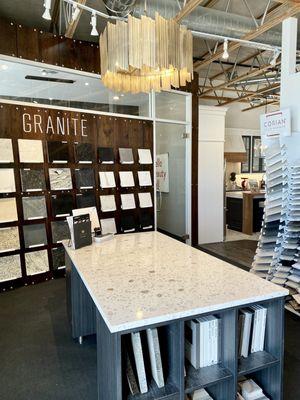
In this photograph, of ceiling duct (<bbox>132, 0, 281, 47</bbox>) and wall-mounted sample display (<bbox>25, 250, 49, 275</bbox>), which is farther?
wall-mounted sample display (<bbox>25, 250, 49, 275</bbox>)

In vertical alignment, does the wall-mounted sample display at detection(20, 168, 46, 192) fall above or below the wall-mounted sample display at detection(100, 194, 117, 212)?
above

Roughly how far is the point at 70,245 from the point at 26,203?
5.39 ft

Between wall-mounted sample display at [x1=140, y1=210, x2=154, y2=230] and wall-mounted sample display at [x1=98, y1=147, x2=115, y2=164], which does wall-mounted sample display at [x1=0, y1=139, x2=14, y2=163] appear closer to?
wall-mounted sample display at [x1=98, y1=147, x2=115, y2=164]

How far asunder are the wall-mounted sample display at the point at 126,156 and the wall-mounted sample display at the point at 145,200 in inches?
23.6

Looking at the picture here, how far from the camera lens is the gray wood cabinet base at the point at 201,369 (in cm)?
146

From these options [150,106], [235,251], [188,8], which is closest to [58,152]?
[150,106]

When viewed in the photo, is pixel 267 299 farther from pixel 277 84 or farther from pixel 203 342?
pixel 277 84

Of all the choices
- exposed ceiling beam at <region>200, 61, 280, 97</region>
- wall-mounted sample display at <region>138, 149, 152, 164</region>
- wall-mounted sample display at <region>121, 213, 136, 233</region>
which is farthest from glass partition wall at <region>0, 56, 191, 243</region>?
exposed ceiling beam at <region>200, 61, 280, 97</region>

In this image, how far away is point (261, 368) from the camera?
167cm

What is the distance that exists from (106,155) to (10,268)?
7.00 ft

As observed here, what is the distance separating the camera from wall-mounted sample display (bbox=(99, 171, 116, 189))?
4820mm

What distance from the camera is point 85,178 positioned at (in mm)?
4660

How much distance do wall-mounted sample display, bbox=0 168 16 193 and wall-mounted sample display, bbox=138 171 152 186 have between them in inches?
79.4

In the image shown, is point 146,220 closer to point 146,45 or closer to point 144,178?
point 144,178
